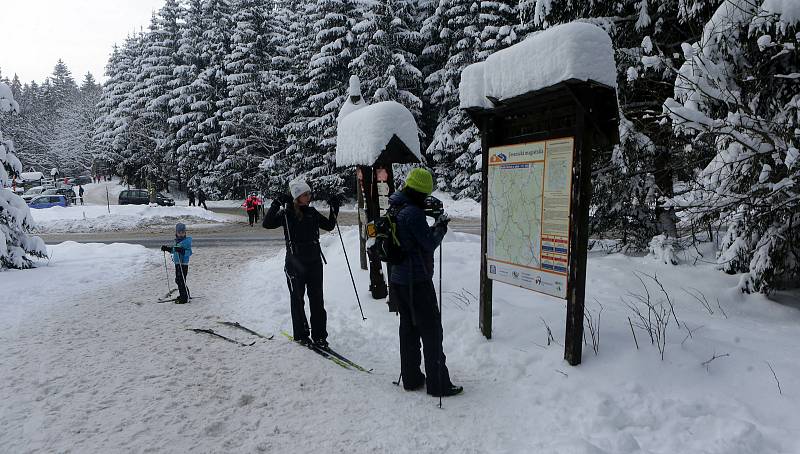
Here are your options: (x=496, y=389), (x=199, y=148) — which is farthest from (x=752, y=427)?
(x=199, y=148)

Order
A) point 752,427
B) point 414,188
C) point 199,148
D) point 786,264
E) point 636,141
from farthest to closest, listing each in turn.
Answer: point 199,148
point 636,141
point 786,264
point 414,188
point 752,427

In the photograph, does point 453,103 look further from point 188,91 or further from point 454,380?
point 454,380

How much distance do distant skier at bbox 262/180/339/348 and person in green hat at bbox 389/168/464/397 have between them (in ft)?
6.10

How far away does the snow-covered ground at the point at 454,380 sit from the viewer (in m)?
3.60

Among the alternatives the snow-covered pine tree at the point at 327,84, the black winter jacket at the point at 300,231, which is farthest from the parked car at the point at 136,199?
the black winter jacket at the point at 300,231

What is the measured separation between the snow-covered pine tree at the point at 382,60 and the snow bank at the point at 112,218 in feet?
40.1

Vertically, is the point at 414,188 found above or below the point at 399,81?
below

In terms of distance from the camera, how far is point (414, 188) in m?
4.25

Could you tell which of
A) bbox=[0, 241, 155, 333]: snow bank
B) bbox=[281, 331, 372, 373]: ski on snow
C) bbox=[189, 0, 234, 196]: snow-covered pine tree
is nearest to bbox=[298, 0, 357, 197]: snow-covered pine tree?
bbox=[189, 0, 234, 196]: snow-covered pine tree

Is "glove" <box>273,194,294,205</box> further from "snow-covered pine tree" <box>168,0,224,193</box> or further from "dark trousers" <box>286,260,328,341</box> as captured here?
"snow-covered pine tree" <box>168,0,224,193</box>

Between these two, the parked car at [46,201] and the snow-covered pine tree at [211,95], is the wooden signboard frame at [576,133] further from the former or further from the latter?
the parked car at [46,201]

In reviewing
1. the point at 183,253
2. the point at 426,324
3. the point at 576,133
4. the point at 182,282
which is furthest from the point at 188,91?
the point at 576,133

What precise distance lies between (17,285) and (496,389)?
10675mm

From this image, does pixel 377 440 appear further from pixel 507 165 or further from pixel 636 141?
pixel 636 141
